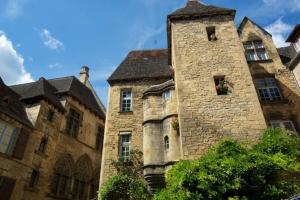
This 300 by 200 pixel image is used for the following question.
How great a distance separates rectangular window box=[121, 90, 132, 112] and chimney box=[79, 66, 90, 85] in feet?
32.2

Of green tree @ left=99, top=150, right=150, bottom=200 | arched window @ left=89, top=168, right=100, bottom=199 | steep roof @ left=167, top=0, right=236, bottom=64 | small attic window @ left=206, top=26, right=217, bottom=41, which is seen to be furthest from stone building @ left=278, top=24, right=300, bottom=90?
arched window @ left=89, top=168, right=100, bottom=199

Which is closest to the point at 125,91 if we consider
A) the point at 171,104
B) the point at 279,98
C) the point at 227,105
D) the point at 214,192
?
the point at 171,104

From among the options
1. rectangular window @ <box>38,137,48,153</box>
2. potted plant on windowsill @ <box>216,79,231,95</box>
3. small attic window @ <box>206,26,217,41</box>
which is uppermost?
small attic window @ <box>206,26,217,41</box>

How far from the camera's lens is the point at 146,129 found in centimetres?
1173

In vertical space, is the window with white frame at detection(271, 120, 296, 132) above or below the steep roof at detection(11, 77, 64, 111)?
below

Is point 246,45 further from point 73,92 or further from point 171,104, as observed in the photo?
point 73,92

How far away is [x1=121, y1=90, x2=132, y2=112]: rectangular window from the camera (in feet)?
45.1

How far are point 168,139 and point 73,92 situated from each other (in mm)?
9590

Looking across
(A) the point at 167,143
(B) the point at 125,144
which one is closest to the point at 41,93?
(B) the point at 125,144

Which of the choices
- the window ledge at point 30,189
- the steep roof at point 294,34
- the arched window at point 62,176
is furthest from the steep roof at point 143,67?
the window ledge at point 30,189

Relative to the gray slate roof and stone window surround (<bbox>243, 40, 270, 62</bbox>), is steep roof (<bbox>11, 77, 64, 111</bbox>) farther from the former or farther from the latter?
the gray slate roof

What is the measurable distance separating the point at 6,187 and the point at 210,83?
10.8 meters

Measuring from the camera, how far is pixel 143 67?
15.3 m

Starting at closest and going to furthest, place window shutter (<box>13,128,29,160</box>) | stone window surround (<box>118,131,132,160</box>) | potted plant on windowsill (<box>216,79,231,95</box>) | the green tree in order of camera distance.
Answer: potted plant on windowsill (<box>216,79,231,95</box>) → the green tree → stone window surround (<box>118,131,132,160</box>) → window shutter (<box>13,128,29,160</box>)
